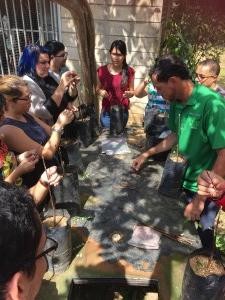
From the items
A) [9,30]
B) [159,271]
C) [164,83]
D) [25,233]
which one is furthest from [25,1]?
[25,233]

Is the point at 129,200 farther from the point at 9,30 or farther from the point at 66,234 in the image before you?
the point at 9,30

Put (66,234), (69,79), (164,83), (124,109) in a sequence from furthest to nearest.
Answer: (124,109), (69,79), (164,83), (66,234)

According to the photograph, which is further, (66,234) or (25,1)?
(25,1)

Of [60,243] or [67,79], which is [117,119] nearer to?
[67,79]

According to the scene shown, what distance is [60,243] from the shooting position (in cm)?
233

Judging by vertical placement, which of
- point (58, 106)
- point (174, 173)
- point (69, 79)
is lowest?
point (174, 173)

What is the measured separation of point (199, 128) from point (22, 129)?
149 centimetres

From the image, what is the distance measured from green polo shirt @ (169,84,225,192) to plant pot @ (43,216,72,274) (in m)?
1.16

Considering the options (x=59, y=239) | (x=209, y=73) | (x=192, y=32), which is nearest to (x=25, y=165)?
(x=59, y=239)

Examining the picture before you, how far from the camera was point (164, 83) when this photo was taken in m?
2.54

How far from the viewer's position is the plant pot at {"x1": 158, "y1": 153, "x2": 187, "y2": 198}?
2756 millimetres

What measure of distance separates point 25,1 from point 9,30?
609 millimetres

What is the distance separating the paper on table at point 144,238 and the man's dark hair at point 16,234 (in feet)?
5.48

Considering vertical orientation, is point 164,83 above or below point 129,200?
above
